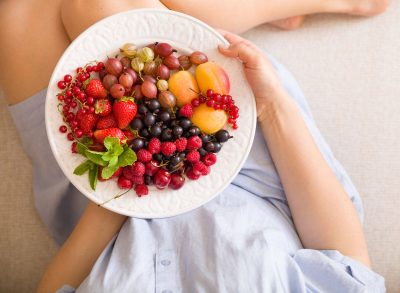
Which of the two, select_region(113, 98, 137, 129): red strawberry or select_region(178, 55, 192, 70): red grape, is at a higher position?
select_region(178, 55, 192, 70): red grape

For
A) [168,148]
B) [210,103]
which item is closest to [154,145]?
[168,148]

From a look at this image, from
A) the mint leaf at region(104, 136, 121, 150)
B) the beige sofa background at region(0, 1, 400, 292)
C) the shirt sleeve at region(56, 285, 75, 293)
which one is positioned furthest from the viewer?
the beige sofa background at region(0, 1, 400, 292)

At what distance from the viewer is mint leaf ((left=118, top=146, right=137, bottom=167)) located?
76 centimetres

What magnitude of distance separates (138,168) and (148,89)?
14cm

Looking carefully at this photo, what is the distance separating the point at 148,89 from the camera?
791mm

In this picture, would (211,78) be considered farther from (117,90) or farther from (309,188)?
(309,188)

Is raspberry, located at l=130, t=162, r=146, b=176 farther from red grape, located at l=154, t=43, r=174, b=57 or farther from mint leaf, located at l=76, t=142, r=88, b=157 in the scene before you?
red grape, located at l=154, t=43, r=174, b=57

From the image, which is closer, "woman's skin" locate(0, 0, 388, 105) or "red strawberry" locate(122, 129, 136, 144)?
"red strawberry" locate(122, 129, 136, 144)

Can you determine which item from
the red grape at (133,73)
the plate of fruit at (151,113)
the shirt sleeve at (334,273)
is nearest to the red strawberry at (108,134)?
the plate of fruit at (151,113)

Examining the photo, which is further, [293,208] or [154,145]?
[293,208]

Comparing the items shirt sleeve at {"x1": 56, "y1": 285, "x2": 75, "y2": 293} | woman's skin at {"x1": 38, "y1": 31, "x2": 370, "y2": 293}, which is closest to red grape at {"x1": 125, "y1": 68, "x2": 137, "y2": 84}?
woman's skin at {"x1": 38, "y1": 31, "x2": 370, "y2": 293}

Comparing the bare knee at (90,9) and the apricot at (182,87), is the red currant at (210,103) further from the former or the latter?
the bare knee at (90,9)

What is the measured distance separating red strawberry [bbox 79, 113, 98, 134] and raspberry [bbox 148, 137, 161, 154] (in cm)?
11

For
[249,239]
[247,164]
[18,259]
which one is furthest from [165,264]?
[18,259]
